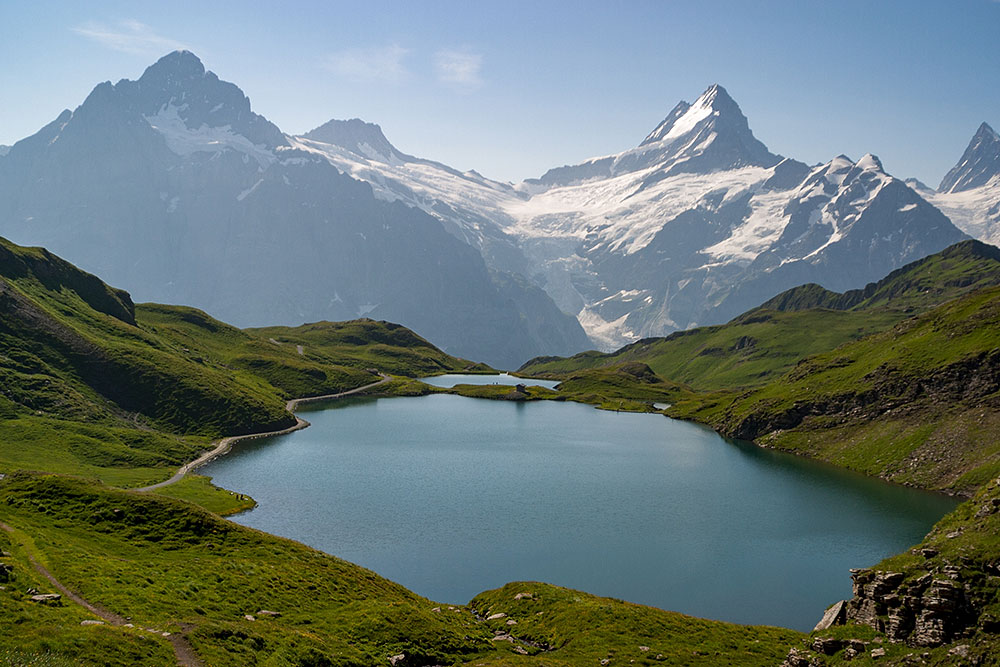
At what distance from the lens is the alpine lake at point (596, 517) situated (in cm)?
7575

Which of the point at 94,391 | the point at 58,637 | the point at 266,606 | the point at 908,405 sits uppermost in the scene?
the point at 908,405

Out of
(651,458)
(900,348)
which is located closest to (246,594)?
(651,458)

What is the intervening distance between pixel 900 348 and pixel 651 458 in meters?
66.4

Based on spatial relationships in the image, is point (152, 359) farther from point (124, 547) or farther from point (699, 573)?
point (699, 573)

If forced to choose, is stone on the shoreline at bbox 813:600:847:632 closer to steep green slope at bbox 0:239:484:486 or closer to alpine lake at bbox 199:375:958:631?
alpine lake at bbox 199:375:958:631

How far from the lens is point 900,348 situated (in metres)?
160

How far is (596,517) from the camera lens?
99.4 metres

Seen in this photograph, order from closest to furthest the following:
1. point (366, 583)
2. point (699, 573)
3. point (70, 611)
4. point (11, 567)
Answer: point (70, 611) < point (11, 567) < point (366, 583) < point (699, 573)

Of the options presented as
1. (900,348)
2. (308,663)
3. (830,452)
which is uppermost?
(900,348)

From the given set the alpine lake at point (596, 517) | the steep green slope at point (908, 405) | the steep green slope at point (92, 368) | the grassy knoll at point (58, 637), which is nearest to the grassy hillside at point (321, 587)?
the grassy knoll at point (58, 637)

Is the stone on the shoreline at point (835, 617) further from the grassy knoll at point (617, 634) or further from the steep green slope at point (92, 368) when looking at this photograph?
the steep green slope at point (92, 368)

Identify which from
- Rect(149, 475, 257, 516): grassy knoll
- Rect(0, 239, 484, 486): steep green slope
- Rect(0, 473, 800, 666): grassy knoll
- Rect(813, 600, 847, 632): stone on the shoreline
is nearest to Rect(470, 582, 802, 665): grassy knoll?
Rect(0, 473, 800, 666): grassy knoll

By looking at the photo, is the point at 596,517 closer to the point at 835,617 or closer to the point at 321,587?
the point at 321,587

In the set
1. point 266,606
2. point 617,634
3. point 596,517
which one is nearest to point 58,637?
point 266,606
